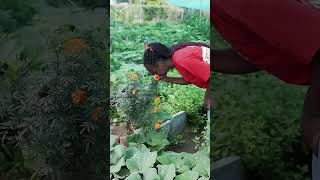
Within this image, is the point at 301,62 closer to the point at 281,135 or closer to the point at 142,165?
the point at 281,135

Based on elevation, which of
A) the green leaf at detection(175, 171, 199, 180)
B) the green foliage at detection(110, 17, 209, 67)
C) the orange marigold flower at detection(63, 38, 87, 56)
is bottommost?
the green leaf at detection(175, 171, 199, 180)

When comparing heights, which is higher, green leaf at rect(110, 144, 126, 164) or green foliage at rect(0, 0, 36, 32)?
green foliage at rect(0, 0, 36, 32)

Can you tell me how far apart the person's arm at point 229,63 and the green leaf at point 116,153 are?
2.51 feet

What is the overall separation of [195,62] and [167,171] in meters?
0.71

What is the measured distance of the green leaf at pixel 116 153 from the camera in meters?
3.51

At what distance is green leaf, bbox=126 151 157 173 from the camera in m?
3.48

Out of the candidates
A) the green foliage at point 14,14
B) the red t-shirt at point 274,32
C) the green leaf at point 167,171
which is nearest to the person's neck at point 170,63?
the red t-shirt at point 274,32

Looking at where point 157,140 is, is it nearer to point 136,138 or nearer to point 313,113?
point 136,138

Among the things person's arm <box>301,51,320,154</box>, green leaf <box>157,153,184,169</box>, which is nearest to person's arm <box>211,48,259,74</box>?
person's arm <box>301,51,320,154</box>

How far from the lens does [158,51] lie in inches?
135

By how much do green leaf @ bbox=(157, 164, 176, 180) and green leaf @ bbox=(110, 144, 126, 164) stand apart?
10.0 inches

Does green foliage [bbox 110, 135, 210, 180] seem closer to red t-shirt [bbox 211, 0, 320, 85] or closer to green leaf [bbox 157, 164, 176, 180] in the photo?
green leaf [bbox 157, 164, 176, 180]

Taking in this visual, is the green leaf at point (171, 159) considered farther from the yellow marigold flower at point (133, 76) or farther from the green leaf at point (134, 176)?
the yellow marigold flower at point (133, 76)

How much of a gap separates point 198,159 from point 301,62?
35.4 inches
